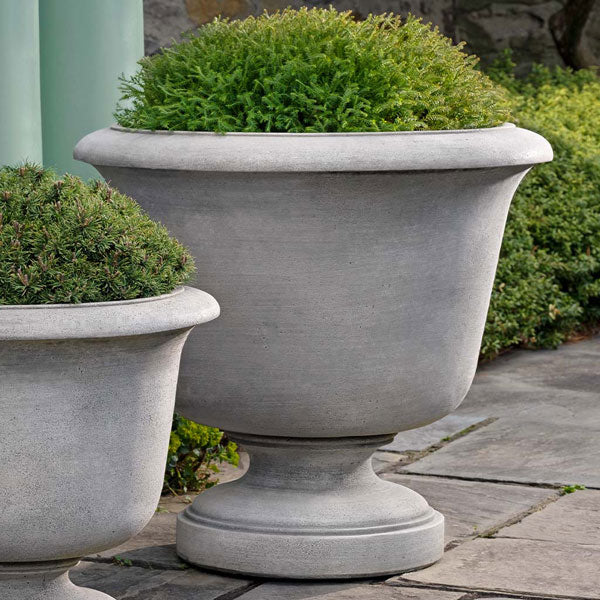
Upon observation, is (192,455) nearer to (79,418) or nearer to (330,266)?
(330,266)

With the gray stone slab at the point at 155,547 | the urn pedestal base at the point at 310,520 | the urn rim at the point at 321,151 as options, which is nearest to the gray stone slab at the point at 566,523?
the urn pedestal base at the point at 310,520

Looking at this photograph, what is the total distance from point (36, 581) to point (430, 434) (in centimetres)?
236

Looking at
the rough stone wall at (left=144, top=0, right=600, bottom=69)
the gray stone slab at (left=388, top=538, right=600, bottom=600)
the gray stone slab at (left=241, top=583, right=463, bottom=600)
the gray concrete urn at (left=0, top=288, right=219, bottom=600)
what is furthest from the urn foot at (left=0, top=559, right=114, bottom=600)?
the rough stone wall at (left=144, top=0, right=600, bottom=69)

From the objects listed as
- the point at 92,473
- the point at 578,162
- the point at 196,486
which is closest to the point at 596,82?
the point at 578,162

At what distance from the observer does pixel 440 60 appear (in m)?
3.47

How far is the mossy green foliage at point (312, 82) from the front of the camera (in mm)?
3221

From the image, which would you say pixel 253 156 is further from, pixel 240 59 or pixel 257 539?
pixel 257 539

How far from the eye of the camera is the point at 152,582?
338cm

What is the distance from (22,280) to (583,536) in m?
1.89

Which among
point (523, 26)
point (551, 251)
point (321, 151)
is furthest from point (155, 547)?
point (523, 26)

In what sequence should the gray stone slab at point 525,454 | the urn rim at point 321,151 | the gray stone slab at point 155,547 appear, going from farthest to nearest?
1. the gray stone slab at point 525,454
2. the gray stone slab at point 155,547
3. the urn rim at point 321,151

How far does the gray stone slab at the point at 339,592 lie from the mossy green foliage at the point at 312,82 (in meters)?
1.14

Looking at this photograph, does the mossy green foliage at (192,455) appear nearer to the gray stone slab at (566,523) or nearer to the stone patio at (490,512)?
the stone patio at (490,512)

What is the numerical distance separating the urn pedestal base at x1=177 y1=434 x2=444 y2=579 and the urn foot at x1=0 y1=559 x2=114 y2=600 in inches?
23.9
